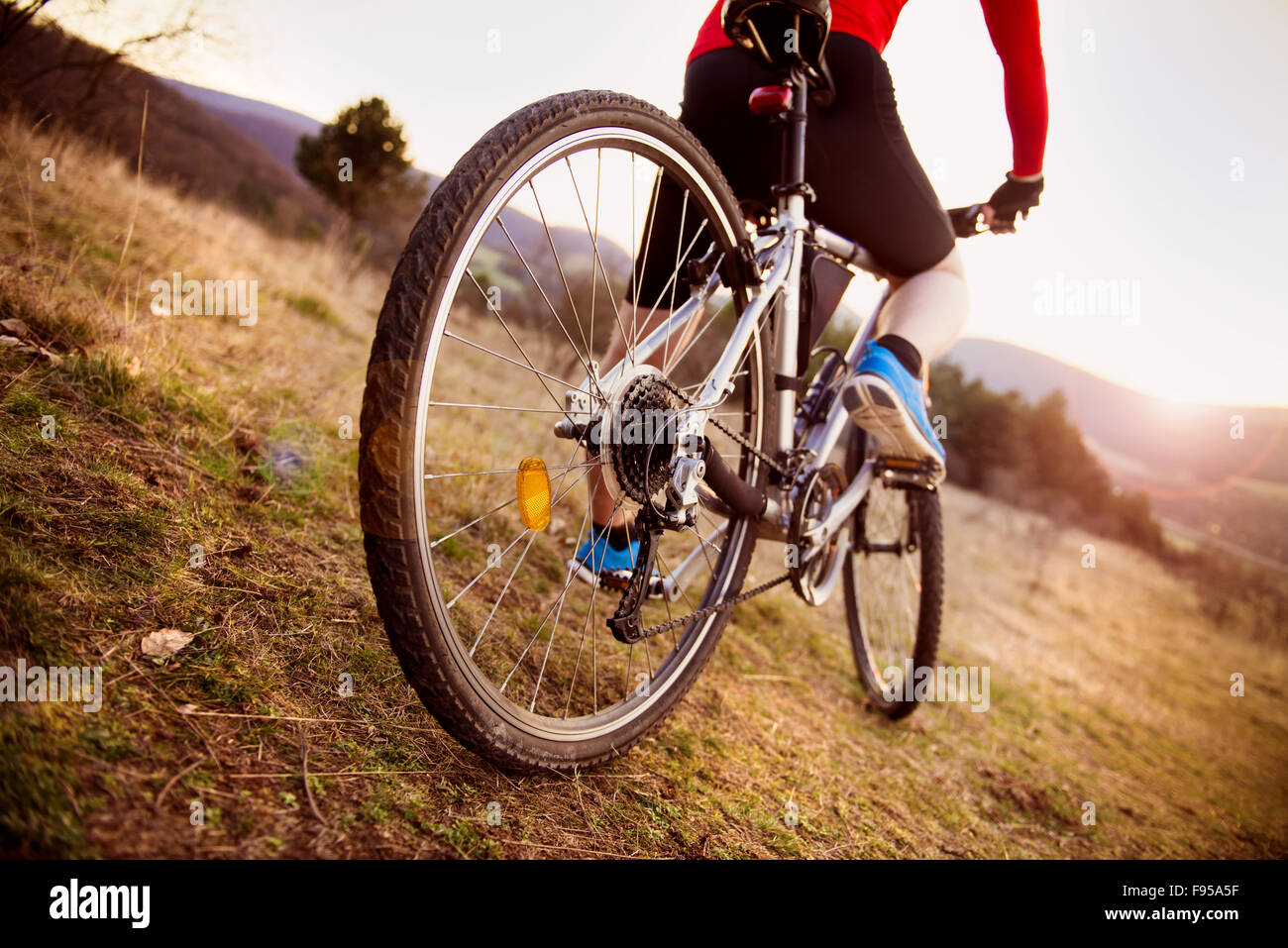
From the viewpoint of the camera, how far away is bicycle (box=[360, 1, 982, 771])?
955 millimetres

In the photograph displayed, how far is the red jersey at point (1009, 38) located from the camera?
5.49ft

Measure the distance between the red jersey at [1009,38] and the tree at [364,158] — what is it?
22516 millimetres

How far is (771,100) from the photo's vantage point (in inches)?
62.2

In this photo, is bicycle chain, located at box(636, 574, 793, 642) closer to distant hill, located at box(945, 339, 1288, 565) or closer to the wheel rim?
the wheel rim

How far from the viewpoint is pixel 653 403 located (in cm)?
134

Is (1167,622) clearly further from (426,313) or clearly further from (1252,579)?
(426,313)

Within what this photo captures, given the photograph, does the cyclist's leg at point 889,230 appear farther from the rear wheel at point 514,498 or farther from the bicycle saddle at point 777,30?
the rear wheel at point 514,498

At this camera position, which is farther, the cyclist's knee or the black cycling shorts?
the cyclist's knee

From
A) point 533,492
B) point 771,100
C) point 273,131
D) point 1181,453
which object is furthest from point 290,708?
point 1181,453

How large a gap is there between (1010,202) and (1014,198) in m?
0.02

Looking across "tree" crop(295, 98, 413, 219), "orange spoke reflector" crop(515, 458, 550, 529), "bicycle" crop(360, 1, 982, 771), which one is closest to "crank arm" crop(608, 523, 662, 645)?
"bicycle" crop(360, 1, 982, 771)

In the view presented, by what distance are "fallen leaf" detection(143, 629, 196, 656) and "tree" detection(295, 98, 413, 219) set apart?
23320 mm

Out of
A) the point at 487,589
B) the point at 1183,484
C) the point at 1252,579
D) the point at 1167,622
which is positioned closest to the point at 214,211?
the point at 487,589
